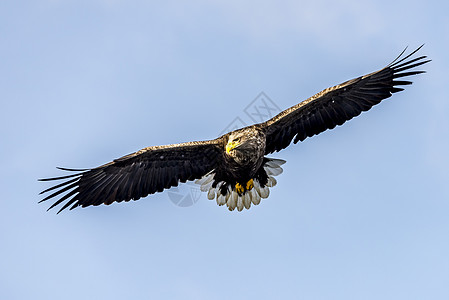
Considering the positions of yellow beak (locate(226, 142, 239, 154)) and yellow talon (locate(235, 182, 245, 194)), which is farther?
yellow talon (locate(235, 182, 245, 194))

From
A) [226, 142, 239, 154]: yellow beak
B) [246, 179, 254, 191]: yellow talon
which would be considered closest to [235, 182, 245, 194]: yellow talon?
[246, 179, 254, 191]: yellow talon

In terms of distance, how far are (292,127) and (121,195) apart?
2.77 m

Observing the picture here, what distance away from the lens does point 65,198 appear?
10930 millimetres

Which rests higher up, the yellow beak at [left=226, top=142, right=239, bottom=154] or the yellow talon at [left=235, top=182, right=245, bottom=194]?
the yellow talon at [left=235, top=182, right=245, bottom=194]

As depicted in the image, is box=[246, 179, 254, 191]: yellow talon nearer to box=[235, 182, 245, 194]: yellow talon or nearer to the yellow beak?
box=[235, 182, 245, 194]: yellow talon

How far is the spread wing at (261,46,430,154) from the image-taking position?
10961 millimetres

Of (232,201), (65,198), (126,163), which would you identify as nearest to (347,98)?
(232,201)

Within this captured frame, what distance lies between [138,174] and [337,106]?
317 centimetres

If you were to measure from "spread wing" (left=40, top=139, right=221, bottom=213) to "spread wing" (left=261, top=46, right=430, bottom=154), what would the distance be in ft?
3.22

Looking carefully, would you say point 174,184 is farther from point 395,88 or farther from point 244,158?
point 395,88

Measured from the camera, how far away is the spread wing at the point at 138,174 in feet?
36.0

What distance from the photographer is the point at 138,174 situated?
36.7 ft

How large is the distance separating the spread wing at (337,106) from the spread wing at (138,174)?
0.98 meters

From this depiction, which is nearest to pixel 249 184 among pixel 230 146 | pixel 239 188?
pixel 239 188
